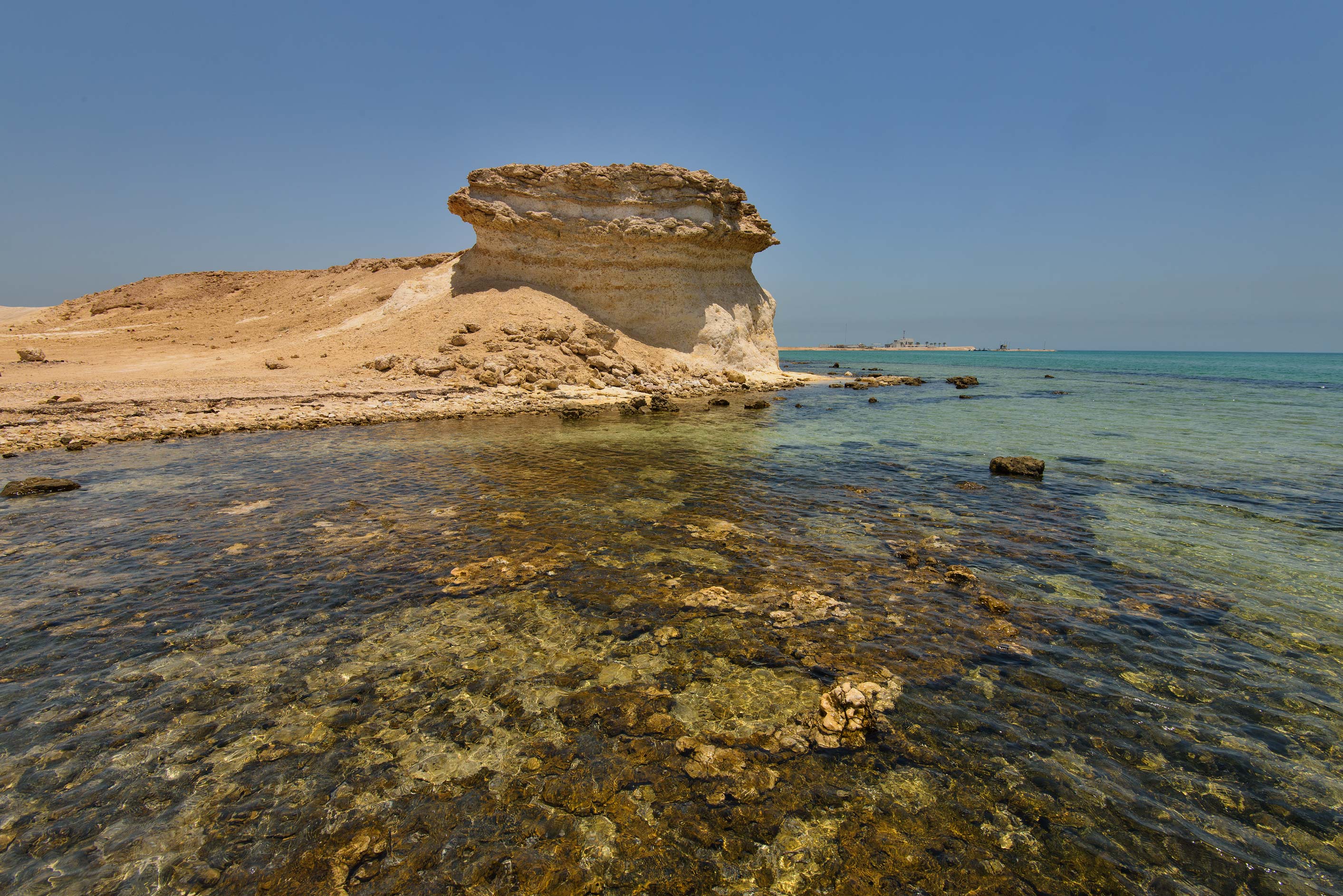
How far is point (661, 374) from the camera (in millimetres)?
29641

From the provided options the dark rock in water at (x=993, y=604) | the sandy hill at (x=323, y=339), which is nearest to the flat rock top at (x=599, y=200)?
the sandy hill at (x=323, y=339)

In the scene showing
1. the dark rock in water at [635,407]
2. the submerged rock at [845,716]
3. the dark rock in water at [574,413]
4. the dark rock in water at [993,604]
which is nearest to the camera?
the submerged rock at [845,716]

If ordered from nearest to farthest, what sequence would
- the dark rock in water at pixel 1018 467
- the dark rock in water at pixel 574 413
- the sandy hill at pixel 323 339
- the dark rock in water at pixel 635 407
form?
1. the dark rock in water at pixel 1018 467
2. the dark rock in water at pixel 574 413
3. the dark rock in water at pixel 635 407
4. the sandy hill at pixel 323 339

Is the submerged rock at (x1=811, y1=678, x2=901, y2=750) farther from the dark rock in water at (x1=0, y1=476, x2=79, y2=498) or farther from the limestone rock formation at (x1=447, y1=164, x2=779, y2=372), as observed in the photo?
the limestone rock formation at (x1=447, y1=164, x2=779, y2=372)

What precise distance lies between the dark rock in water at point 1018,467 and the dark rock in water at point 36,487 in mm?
17577

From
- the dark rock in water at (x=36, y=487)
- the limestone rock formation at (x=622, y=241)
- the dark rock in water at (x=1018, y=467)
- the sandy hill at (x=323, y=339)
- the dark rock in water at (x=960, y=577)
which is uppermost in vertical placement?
the limestone rock formation at (x=622, y=241)

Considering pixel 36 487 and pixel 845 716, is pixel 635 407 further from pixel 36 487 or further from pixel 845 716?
pixel 845 716

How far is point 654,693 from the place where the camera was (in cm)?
431

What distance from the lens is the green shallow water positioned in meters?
2.97

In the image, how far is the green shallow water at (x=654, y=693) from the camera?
2.97m

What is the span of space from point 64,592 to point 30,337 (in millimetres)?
42375

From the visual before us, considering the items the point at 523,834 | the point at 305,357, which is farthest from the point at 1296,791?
the point at 305,357

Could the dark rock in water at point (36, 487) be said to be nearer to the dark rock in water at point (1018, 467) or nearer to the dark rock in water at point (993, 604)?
the dark rock in water at point (993, 604)

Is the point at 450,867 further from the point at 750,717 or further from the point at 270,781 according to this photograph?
the point at 750,717
